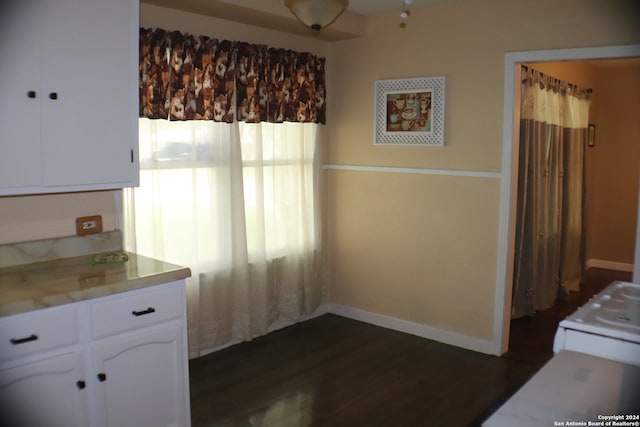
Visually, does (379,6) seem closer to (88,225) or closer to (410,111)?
(410,111)

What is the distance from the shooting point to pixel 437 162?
413cm

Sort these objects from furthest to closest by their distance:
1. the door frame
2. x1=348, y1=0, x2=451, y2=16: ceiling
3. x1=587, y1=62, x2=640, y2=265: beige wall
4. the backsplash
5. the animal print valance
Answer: x1=587, y1=62, x2=640, y2=265: beige wall, x1=348, y1=0, x2=451, y2=16: ceiling, the door frame, the animal print valance, the backsplash

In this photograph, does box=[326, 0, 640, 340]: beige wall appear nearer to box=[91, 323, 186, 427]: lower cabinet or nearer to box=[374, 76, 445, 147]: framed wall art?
box=[374, 76, 445, 147]: framed wall art

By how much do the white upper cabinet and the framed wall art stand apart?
7.16 feet

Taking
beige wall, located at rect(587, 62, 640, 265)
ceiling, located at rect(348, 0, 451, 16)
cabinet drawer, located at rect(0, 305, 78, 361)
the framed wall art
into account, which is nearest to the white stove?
cabinet drawer, located at rect(0, 305, 78, 361)

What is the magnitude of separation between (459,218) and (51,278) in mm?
2748

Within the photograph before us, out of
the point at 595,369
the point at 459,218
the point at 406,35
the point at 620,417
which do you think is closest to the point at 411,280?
the point at 459,218

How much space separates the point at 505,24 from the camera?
147 inches

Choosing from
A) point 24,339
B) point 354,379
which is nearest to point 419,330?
point 354,379

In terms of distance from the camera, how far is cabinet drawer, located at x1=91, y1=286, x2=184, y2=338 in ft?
7.52

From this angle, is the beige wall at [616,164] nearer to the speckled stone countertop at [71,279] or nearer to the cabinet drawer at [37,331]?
the speckled stone countertop at [71,279]

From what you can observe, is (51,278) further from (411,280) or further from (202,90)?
A: (411,280)

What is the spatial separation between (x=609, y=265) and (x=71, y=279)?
6168mm

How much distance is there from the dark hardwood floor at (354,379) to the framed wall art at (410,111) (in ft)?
5.03
